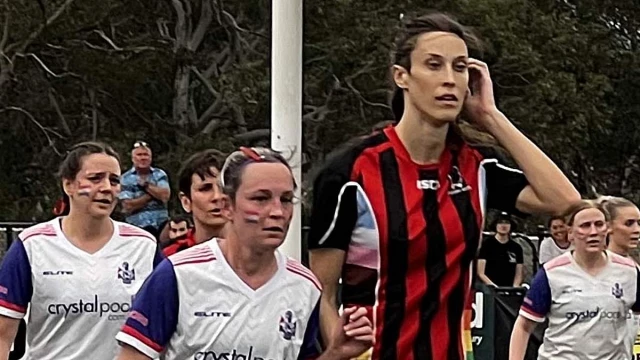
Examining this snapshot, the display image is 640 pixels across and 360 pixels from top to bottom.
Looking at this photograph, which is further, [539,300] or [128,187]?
[128,187]

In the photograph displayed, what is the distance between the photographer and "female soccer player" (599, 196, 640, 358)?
9.18m

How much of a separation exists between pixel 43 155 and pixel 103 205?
25926 mm

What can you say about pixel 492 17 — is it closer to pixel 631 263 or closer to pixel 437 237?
pixel 631 263

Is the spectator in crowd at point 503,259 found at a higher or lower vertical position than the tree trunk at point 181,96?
lower

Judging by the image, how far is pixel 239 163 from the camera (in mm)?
4324

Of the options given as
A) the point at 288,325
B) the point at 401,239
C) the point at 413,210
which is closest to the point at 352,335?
the point at 288,325

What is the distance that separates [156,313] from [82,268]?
2502 millimetres

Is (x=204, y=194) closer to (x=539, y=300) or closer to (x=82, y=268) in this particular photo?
(x=82, y=268)

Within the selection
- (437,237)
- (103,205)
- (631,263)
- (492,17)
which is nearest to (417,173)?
(437,237)

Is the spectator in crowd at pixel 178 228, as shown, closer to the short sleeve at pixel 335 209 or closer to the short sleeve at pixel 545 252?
the short sleeve at pixel 335 209

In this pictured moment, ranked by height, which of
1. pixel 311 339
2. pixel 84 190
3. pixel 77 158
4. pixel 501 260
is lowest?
pixel 501 260

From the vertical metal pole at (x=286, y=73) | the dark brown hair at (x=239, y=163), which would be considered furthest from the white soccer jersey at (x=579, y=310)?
the dark brown hair at (x=239, y=163)

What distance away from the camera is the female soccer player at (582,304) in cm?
882

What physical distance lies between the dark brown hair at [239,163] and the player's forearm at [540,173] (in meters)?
0.83
